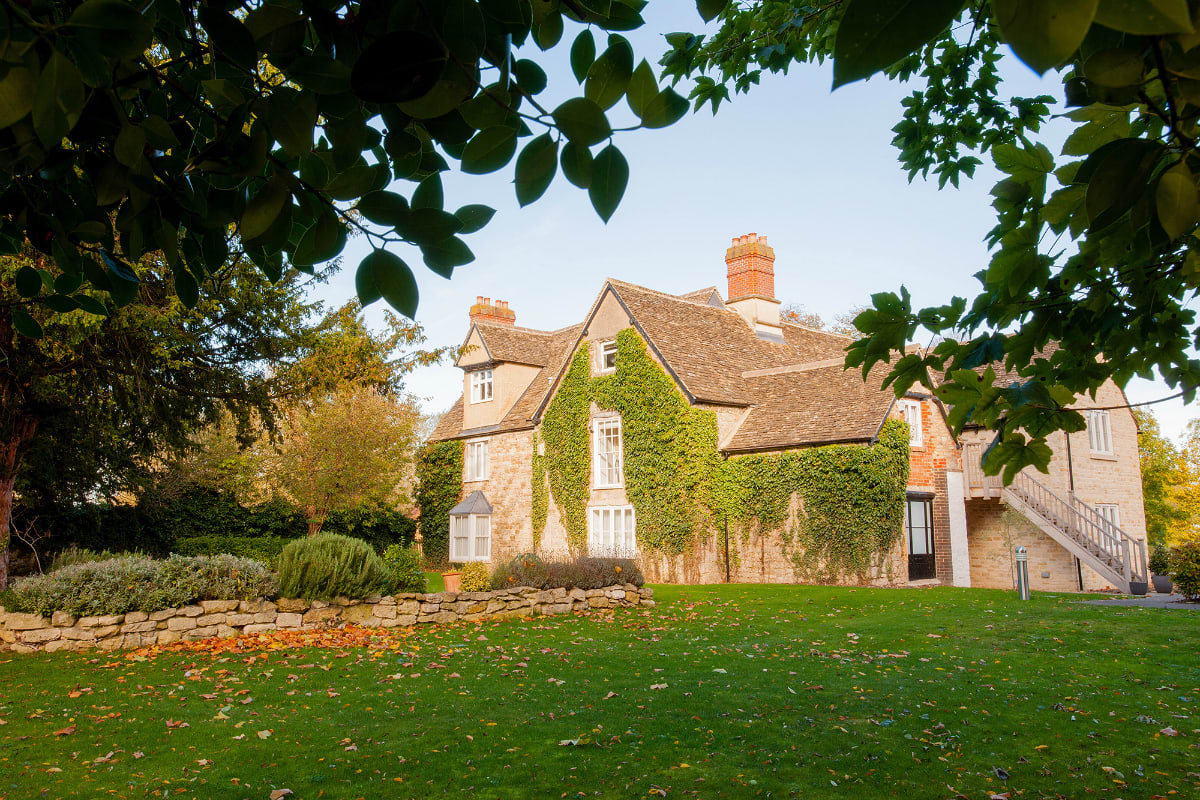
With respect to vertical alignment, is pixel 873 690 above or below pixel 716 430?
below

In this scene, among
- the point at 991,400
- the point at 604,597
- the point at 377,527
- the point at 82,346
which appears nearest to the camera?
the point at 991,400

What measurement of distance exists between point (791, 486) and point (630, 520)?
516cm

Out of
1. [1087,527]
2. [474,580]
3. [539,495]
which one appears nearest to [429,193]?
[474,580]

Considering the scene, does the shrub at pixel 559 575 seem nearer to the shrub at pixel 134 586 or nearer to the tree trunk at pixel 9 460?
the shrub at pixel 134 586

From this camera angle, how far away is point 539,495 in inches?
1033

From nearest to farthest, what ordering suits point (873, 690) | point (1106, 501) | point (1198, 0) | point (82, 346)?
point (1198, 0) < point (873, 690) < point (82, 346) < point (1106, 501)

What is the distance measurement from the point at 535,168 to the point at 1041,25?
846mm

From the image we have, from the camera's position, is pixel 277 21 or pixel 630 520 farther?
pixel 630 520

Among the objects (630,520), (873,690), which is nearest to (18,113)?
(873,690)

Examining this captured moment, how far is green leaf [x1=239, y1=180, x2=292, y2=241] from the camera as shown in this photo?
58.6 inches

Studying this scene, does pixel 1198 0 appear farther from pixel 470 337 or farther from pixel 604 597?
pixel 470 337

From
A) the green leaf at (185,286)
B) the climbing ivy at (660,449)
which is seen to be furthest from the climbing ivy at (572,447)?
the green leaf at (185,286)

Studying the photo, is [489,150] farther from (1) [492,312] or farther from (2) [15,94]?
(1) [492,312]

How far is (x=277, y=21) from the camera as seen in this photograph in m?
1.31
